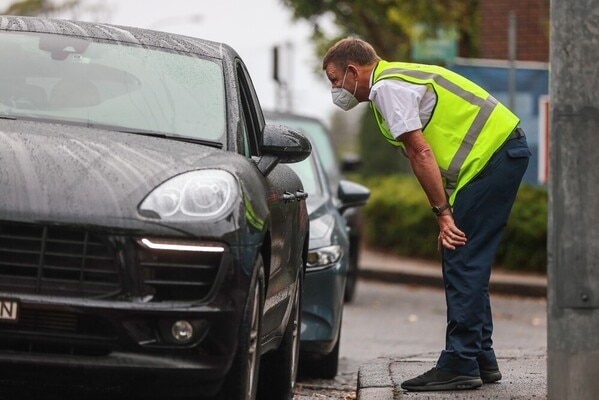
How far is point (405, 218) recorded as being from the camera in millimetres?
20906

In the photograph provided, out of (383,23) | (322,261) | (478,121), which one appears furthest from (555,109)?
(383,23)

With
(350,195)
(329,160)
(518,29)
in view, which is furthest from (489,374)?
(518,29)

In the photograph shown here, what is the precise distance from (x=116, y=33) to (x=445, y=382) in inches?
84.9

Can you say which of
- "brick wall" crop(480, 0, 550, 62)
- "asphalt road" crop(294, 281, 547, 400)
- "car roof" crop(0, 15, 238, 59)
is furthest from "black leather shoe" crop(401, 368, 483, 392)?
"brick wall" crop(480, 0, 550, 62)

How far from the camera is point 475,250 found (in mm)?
7191

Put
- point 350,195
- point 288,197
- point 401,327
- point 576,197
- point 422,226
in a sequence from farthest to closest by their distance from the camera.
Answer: point 422,226 → point 401,327 → point 350,195 → point 288,197 → point 576,197

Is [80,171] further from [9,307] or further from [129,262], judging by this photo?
[9,307]

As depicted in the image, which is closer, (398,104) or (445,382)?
(398,104)

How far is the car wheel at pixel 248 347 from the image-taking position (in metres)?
5.71

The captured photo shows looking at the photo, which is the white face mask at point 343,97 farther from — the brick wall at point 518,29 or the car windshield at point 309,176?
the brick wall at point 518,29

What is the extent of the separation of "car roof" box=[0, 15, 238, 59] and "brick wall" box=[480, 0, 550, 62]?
924 inches

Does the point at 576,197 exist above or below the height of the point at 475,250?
above

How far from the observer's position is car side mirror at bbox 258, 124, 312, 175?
664 centimetres

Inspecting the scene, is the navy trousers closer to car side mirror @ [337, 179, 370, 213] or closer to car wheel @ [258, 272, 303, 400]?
car wheel @ [258, 272, 303, 400]
